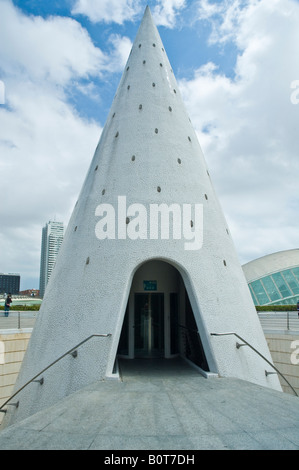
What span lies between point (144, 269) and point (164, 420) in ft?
20.4

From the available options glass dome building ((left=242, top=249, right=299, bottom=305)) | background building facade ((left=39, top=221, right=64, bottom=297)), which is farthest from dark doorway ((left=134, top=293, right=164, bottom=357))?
background building facade ((left=39, top=221, right=64, bottom=297))

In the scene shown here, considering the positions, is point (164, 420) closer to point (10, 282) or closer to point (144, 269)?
point (144, 269)

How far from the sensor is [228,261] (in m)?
9.16

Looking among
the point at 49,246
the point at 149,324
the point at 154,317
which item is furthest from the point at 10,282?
the point at 154,317

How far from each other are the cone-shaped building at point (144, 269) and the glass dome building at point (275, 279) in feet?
59.5

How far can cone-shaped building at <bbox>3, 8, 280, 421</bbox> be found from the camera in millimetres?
7430

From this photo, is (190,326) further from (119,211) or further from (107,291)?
(119,211)

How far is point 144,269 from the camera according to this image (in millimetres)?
10477

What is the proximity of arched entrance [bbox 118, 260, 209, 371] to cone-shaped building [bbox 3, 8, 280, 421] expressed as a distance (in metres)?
0.04

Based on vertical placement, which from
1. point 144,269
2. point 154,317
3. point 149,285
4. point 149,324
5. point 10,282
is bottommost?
point 149,324

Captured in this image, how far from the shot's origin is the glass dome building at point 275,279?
2558 cm

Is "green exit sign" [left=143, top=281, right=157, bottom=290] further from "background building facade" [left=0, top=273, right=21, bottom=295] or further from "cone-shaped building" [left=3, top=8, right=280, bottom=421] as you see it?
"background building facade" [left=0, top=273, right=21, bottom=295]

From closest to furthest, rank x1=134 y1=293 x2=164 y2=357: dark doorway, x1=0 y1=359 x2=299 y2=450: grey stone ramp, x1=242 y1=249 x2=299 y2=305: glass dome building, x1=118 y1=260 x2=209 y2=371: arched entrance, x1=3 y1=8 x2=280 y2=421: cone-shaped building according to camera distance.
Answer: x1=0 y1=359 x2=299 y2=450: grey stone ramp → x1=3 y1=8 x2=280 y2=421: cone-shaped building → x1=118 y1=260 x2=209 y2=371: arched entrance → x1=134 y1=293 x2=164 y2=357: dark doorway → x1=242 y1=249 x2=299 y2=305: glass dome building

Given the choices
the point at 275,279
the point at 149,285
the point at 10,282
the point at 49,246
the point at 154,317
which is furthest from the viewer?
the point at 10,282
